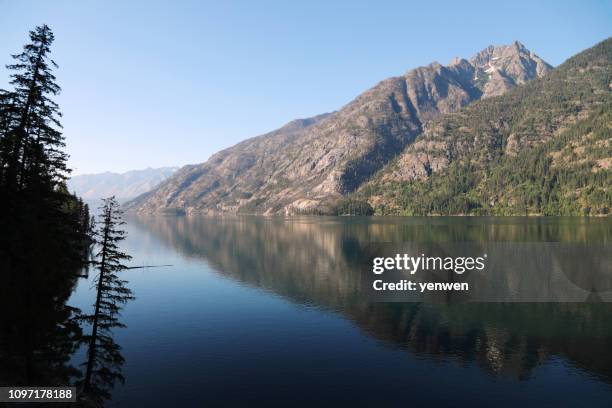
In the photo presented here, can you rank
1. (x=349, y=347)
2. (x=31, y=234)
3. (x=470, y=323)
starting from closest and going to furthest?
(x=31, y=234)
(x=349, y=347)
(x=470, y=323)

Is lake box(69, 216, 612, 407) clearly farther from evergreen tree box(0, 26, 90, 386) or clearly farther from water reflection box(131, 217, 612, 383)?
evergreen tree box(0, 26, 90, 386)

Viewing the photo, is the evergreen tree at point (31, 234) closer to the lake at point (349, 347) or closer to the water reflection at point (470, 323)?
the lake at point (349, 347)

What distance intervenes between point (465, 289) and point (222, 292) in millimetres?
59134

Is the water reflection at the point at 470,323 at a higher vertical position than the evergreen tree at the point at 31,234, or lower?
lower

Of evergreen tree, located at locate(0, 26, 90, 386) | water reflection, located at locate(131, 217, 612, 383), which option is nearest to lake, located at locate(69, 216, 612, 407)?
water reflection, located at locate(131, 217, 612, 383)

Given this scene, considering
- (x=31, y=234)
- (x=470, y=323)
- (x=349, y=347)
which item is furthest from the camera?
(x=470, y=323)

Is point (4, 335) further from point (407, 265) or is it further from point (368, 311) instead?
point (407, 265)

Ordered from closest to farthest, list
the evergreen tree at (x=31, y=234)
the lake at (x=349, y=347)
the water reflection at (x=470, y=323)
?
1. the evergreen tree at (x=31, y=234)
2. the lake at (x=349, y=347)
3. the water reflection at (x=470, y=323)

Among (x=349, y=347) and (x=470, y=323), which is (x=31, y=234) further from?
(x=470, y=323)

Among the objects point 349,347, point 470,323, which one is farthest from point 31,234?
point 470,323

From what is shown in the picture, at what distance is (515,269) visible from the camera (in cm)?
10525

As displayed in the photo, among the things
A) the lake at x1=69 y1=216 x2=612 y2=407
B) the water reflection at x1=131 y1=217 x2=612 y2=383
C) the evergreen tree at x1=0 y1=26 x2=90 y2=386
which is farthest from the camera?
the water reflection at x1=131 y1=217 x2=612 y2=383

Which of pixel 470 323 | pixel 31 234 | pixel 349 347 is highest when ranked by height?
pixel 31 234

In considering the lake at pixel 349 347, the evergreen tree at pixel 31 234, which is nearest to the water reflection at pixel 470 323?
the lake at pixel 349 347
